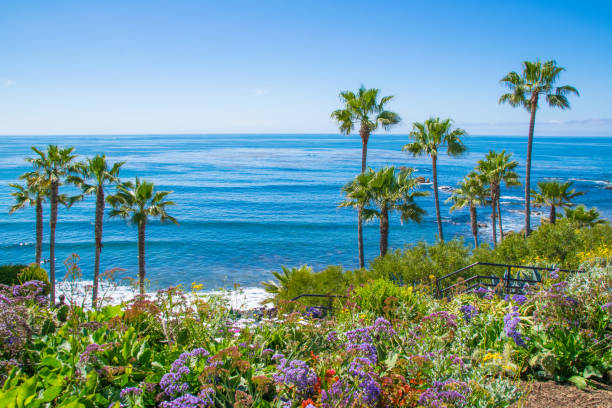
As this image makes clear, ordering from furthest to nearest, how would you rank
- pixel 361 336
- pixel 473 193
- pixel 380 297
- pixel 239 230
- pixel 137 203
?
1. pixel 239 230
2. pixel 473 193
3. pixel 137 203
4. pixel 380 297
5. pixel 361 336

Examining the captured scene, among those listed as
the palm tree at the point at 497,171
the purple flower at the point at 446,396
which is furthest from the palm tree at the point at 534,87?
the purple flower at the point at 446,396

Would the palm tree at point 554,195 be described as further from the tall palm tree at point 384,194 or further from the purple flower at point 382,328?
the purple flower at point 382,328

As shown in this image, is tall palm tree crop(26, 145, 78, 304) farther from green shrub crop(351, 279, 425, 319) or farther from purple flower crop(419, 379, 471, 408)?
purple flower crop(419, 379, 471, 408)

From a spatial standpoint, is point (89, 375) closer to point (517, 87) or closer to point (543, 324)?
point (543, 324)

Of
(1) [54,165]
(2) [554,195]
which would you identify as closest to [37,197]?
(1) [54,165]

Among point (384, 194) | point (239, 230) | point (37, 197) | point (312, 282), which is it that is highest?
point (384, 194)

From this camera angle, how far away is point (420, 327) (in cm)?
504

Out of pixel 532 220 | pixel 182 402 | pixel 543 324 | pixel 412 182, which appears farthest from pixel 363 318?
pixel 532 220

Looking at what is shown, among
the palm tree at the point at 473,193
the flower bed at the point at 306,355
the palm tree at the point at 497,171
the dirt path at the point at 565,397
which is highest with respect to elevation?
the palm tree at the point at 497,171

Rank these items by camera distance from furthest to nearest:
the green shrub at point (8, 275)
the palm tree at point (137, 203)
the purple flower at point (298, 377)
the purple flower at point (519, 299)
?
1. the palm tree at point (137, 203)
2. the green shrub at point (8, 275)
3. the purple flower at point (519, 299)
4. the purple flower at point (298, 377)

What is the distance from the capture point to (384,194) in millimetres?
19688

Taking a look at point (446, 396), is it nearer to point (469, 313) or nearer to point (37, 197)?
point (469, 313)

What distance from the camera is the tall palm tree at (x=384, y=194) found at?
64.3 feet

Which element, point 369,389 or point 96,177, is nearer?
point 369,389
